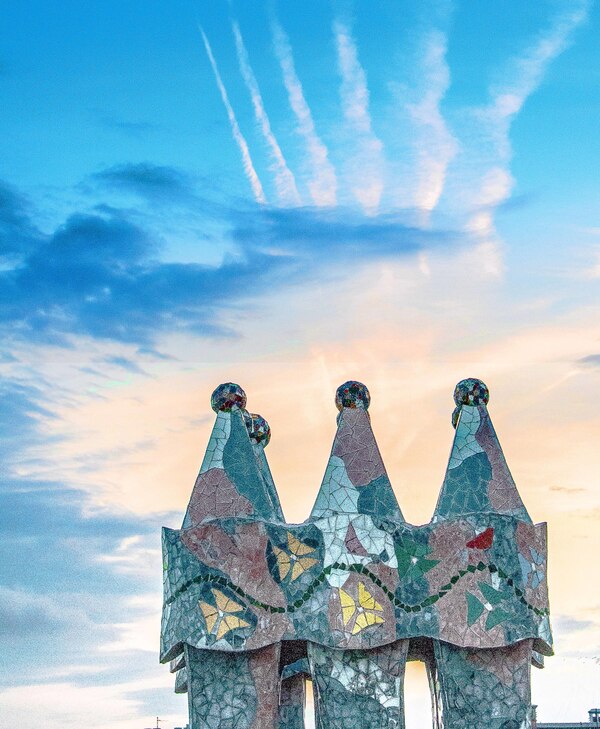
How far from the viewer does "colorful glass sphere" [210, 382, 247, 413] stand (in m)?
26.2

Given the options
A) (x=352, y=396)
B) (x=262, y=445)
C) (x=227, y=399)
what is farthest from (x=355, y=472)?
(x=262, y=445)

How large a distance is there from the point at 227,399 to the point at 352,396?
232 centimetres

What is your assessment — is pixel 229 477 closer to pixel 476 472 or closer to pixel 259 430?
pixel 259 430

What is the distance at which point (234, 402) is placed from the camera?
→ 2623 cm

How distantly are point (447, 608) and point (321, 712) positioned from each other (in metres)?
2.81

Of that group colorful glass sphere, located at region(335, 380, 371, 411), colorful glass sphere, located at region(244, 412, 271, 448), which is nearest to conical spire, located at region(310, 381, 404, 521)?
colorful glass sphere, located at region(335, 380, 371, 411)

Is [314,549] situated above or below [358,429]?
below

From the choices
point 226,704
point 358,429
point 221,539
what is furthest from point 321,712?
point 358,429

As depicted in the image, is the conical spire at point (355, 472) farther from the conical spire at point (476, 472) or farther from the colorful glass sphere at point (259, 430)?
the colorful glass sphere at point (259, 430)

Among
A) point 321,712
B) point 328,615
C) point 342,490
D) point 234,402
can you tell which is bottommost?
point 321,712

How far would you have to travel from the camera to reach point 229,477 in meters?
25.4

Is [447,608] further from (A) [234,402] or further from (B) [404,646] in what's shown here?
(A) [234,402]

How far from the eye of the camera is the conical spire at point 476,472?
2541 cm

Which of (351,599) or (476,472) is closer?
(351,599)
